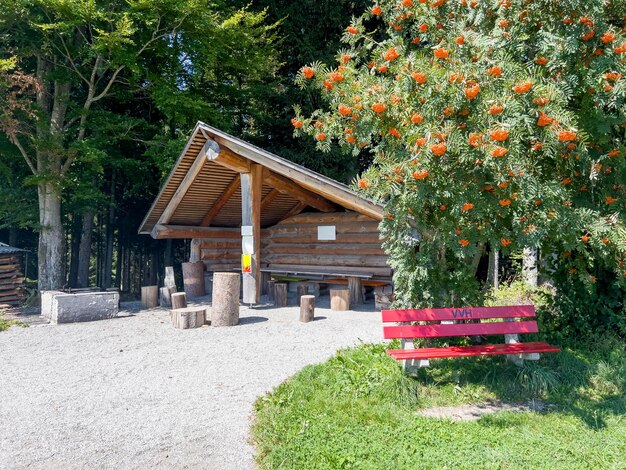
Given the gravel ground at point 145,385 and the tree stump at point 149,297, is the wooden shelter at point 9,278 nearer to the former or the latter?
the tree stump at point 149,297

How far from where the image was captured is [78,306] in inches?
374

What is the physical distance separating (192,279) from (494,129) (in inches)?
429

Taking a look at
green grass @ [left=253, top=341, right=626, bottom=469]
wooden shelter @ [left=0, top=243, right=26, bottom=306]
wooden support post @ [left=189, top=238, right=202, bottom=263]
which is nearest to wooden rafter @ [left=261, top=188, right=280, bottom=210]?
wooden support post @ [left=189, top=238, right=202, bottom=263]

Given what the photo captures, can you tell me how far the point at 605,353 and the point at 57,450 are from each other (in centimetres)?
635

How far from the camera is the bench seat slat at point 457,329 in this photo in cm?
495

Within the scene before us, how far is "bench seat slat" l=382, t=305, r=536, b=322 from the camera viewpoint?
5.09 m

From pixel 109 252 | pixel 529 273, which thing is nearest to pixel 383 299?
→ pixel 529 273

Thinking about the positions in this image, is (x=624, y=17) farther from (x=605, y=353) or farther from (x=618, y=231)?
(x=605, y=353)

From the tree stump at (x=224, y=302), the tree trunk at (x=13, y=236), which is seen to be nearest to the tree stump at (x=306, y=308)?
the tree stump at (x=224, y=302)

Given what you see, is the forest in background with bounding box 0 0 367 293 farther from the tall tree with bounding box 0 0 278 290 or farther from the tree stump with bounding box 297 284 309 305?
the tree stump with bounding box 297 284 309 305

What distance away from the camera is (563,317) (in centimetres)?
662

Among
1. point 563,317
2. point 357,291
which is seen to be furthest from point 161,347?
point 563,317

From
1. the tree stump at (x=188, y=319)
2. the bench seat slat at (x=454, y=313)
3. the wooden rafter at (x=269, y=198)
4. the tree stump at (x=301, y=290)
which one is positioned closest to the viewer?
the bench seat slat at (x=454, y=313)

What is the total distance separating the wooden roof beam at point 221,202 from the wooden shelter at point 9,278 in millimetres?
4955
